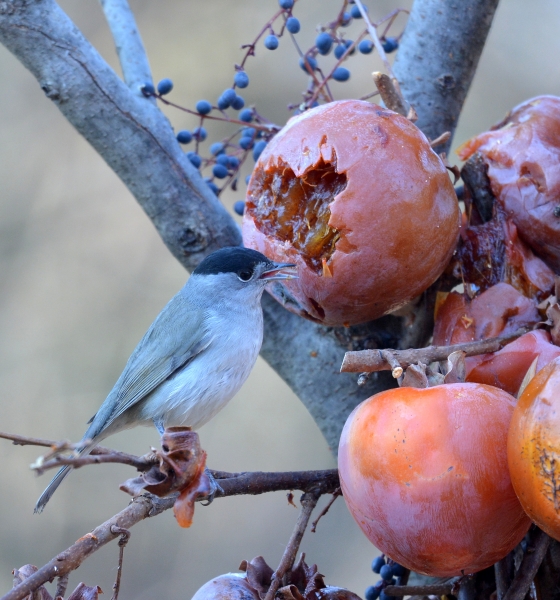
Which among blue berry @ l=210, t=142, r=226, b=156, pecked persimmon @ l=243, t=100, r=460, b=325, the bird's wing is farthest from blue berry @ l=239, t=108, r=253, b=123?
pecked persimmon @ l=243, t=100, r=460, b=325

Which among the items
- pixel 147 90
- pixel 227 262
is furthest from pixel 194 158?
pixel 227 262

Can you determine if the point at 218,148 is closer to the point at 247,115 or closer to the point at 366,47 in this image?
the point at 247,115

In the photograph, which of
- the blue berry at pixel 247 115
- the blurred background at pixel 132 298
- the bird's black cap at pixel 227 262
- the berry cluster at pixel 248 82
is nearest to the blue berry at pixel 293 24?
the berry cluster at pixel 248 82

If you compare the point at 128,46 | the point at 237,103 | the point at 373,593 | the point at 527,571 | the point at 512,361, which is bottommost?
the point at 373,593

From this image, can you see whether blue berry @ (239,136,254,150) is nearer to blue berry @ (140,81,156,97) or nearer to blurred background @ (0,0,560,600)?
blue berry @ (140,81,156,97)

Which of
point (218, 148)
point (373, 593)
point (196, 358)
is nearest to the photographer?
point (373, 593)

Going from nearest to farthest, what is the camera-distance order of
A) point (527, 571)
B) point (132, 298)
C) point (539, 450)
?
point (539, 450)
point (527, 571)
point (132, 298)

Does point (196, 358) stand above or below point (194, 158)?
below
